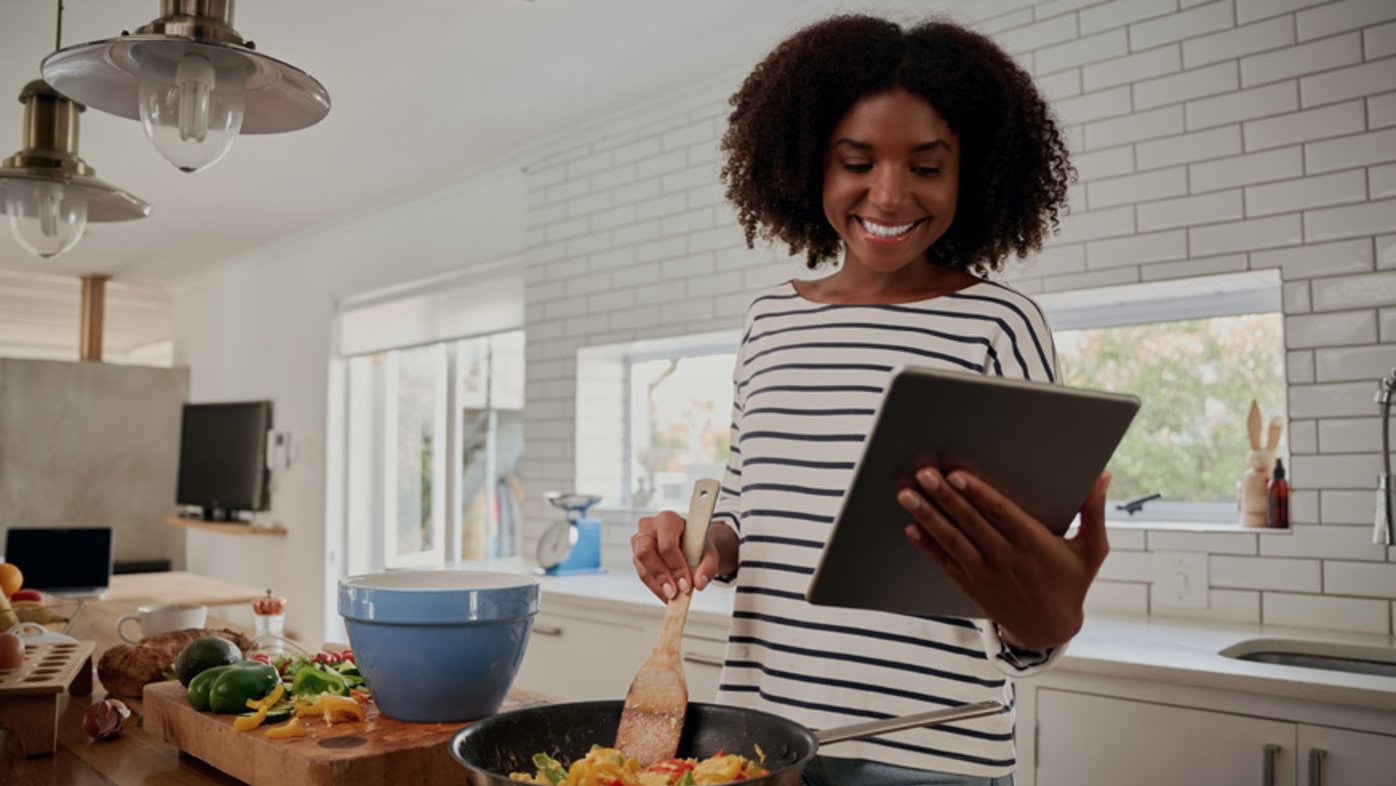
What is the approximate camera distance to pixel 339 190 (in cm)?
523

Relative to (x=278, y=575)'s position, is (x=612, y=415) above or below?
above

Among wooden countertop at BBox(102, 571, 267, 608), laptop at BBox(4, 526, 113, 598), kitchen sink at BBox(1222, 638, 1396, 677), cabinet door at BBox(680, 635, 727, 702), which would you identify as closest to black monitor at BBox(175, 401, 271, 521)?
wooden countertop at BBox(102, 571, 267, 608)

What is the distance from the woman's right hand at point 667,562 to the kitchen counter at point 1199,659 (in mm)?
630

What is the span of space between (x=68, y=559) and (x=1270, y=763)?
348cm

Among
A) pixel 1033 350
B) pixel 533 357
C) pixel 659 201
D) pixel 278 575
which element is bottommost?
pixel 278 575

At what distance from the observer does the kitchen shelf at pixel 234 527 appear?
244 inches

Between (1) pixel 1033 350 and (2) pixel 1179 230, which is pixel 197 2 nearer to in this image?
(1) pixel 1033 350

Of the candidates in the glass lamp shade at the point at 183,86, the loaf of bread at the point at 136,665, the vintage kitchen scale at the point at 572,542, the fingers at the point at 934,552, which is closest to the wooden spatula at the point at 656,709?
the fingers at the point at 934,552

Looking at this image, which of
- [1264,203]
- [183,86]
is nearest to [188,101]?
[183,86]

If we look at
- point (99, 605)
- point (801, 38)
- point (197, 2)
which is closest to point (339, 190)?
point (99, 605)

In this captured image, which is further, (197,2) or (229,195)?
(229,195)

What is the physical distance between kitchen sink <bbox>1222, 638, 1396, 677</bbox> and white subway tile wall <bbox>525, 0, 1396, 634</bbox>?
0.37ft

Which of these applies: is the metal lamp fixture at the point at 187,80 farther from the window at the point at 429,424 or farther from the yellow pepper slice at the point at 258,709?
the window at the point at 429,424

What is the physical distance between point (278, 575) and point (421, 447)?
54.7 inches
